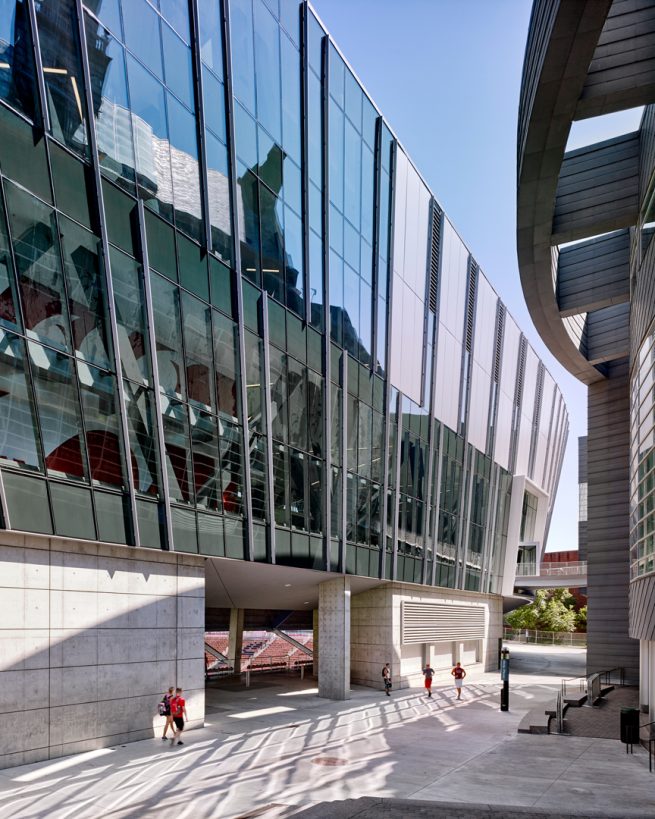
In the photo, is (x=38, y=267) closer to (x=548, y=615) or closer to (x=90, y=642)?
(x=90, y=642)

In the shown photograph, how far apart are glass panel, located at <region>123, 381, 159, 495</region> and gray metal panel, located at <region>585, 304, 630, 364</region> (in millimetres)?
23613

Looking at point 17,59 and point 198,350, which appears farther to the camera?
point 198,350

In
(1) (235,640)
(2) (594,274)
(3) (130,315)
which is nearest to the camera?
(3) (130,315)

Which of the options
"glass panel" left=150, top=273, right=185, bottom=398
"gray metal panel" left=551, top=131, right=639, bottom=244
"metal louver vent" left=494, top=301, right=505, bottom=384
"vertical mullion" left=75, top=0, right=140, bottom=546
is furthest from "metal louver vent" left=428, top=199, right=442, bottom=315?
"vertical mullion" left=75, top=0, right=140, bottom=546

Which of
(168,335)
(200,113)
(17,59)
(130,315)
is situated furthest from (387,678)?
(17,59)

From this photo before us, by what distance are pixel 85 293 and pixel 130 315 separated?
1430 mm

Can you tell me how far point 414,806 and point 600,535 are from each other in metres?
28.0

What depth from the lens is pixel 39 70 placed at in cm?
1563

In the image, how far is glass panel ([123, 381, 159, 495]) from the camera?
59.9ft

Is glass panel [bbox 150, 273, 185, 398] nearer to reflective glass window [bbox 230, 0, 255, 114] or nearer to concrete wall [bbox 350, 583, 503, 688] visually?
reflective glass window [bbox 230, 0, 255, 114]

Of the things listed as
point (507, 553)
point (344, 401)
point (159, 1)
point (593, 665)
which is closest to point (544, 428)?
point (507, 553)

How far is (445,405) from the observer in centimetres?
3706

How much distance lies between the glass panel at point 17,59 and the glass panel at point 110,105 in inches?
68.5

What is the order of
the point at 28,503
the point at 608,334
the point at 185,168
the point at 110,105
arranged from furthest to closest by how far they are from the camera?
the point at 608,334 < the point at 185,168 < the point at 110,105 < the point at 28,503
